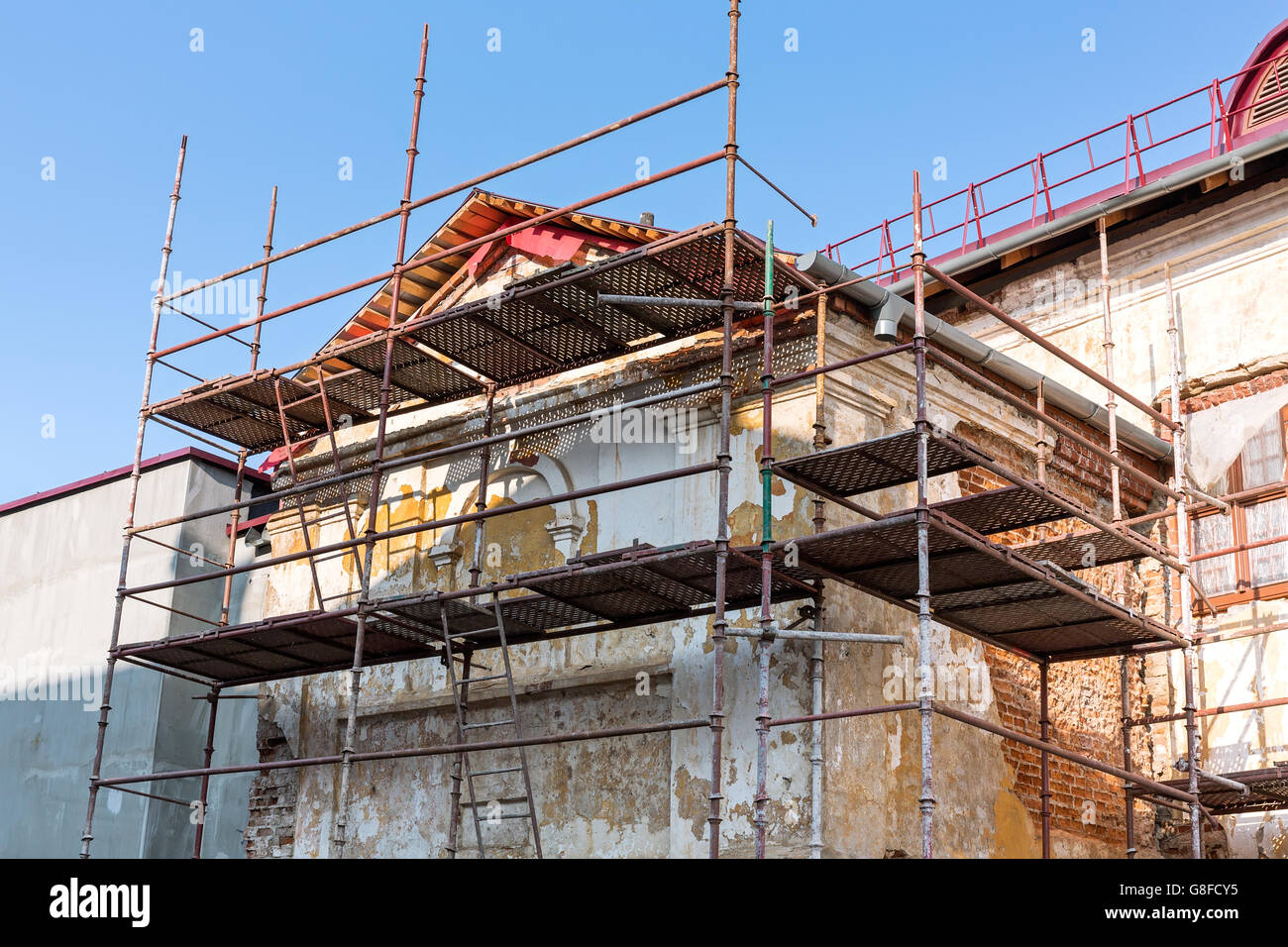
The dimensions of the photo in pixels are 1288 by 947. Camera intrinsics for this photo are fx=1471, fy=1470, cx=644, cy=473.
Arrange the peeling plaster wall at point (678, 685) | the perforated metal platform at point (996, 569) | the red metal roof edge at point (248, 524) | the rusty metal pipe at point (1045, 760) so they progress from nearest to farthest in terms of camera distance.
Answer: the perforated metal platform at point (996, 569) → the peeling plaster wall at point (678, 685) → the rusty metal pipe at point (1045, 760) → the red metal roof edge at point (248, 524)

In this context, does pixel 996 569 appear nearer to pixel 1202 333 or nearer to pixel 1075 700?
pixel 1075 700

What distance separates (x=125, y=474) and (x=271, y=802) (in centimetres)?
435

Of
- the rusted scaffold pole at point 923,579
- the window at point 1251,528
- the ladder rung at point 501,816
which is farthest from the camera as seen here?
the window at point 1251,528

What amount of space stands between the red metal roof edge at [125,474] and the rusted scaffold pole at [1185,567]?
30.2ft

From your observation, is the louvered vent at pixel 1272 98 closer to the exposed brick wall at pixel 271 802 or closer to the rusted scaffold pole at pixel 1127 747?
the rusted scaffold pole at pixel 1127 747

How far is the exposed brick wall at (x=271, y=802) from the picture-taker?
43.8 feet

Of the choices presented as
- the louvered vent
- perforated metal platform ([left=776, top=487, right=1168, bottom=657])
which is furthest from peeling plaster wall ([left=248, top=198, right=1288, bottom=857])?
the louvered vent

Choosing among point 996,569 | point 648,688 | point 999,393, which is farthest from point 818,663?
point 999,393

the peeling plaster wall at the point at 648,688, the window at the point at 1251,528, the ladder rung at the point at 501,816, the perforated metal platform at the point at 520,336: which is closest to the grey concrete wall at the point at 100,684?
the peeling plaster wall at the point at 648,688

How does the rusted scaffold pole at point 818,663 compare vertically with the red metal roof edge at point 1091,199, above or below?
below

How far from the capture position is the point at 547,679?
1167 cm

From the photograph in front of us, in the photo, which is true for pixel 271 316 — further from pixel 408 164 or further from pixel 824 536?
pixel 824 536

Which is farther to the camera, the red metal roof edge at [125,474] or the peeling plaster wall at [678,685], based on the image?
the red metal roof edge at [125,474]

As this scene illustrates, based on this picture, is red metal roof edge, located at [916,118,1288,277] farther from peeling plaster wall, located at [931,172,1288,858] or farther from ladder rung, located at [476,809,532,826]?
ladder rung, located at [476,809,532,826]
